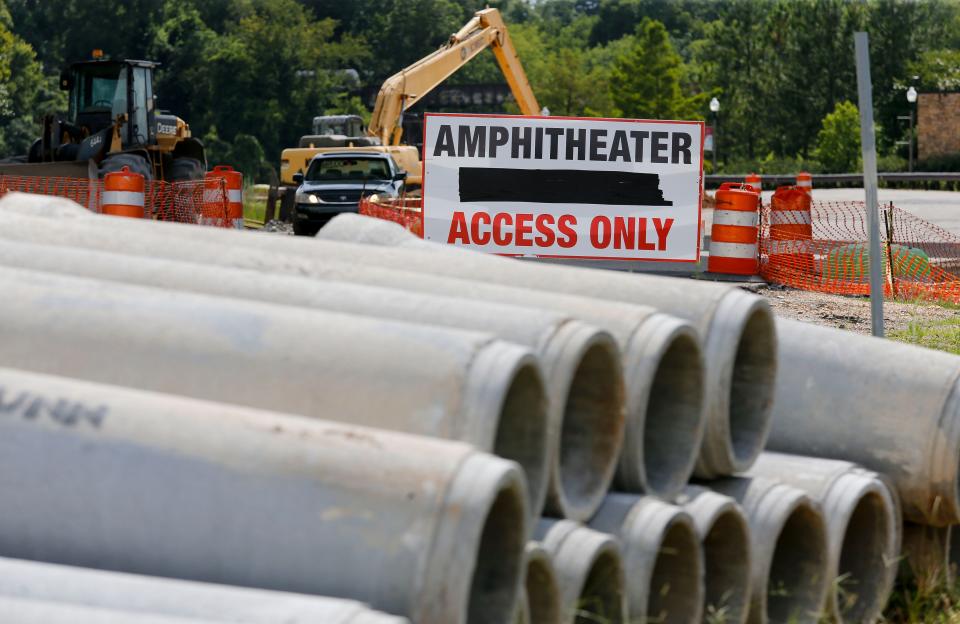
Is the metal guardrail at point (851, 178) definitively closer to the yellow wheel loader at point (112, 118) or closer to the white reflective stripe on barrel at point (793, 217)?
the yellow wheel loader at point (112, 118)

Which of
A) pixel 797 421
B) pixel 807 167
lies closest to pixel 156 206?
pixel 797 421

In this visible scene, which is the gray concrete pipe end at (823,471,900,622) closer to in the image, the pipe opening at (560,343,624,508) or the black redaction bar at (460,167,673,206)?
the pipe opening at (560,343,624,508)

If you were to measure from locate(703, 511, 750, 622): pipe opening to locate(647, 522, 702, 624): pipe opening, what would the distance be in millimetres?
196

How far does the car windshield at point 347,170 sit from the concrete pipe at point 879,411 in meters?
21.6

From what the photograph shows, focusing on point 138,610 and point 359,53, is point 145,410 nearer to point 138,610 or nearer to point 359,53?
point 138,610

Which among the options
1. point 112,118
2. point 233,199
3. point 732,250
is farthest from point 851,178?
point 732,250

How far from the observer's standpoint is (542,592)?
3889 millimetres

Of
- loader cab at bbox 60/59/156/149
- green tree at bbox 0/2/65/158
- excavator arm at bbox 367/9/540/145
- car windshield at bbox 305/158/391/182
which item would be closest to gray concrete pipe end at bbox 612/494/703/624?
loader cab at bbox 60/59/156/149

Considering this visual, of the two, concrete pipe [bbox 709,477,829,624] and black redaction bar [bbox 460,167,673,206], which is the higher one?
black redaction bar [bbox 460,167,673,206]

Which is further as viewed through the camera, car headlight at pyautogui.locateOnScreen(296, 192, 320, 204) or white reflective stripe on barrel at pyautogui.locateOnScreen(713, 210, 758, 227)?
car headlight at pyautogui.locateOnScreen(296, 192, 320, 204)

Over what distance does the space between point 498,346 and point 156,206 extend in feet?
56.8

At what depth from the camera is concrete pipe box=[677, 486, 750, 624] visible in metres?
4.51

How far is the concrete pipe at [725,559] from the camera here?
4.51 meters

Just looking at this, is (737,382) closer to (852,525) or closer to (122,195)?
(852,525)
